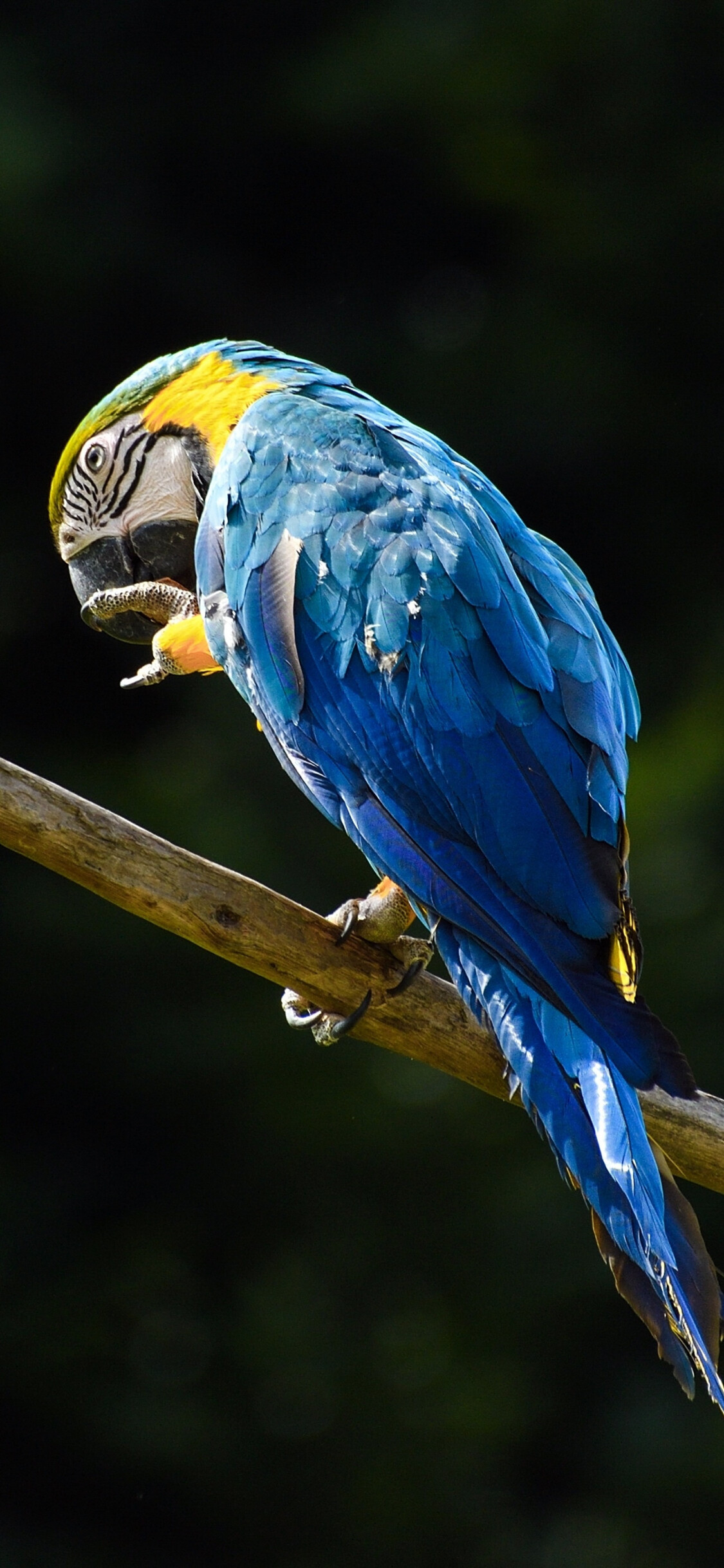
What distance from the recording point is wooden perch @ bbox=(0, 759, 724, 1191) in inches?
51.1

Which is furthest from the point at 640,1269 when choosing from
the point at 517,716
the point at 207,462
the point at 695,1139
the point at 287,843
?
the point at 287,843

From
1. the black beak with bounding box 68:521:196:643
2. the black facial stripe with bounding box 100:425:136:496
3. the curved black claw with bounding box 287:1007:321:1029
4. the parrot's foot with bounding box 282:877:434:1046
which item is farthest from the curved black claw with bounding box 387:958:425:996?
the black facial stripe with bounding box 100:425:136:496

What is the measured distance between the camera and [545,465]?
306 centimetres

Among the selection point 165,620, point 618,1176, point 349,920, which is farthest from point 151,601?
point 618,1176

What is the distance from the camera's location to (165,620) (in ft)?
5.59

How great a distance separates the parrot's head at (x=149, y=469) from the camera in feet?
5.29

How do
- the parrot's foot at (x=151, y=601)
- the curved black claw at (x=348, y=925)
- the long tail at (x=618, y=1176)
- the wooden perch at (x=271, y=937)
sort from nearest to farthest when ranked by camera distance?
the long tail at (x=618, y=1176), the wooden perch at (x=271, y=937), the curved black claw at (x=348, y=925), the parrot's foot at (x=151, y=601)

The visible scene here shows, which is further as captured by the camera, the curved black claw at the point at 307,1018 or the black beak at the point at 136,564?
the black beak at the point at 136,564

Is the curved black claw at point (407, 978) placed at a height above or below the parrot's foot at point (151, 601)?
below

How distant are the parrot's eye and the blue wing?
26 centimetres

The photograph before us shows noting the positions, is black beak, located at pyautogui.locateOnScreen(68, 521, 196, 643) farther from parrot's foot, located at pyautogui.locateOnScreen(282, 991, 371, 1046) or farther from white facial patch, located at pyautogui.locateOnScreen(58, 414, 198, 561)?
parrot's foot, located at pyautogui.locateOnScreen(282, 991, 371, 1046)

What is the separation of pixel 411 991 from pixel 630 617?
1811 millimetres

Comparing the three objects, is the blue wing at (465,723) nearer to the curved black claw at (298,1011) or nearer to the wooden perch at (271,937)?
the wooden perch at (271,937)

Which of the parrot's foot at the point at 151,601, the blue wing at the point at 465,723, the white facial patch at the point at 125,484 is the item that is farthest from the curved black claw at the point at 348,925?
the white facial patch at the point at 125,484
